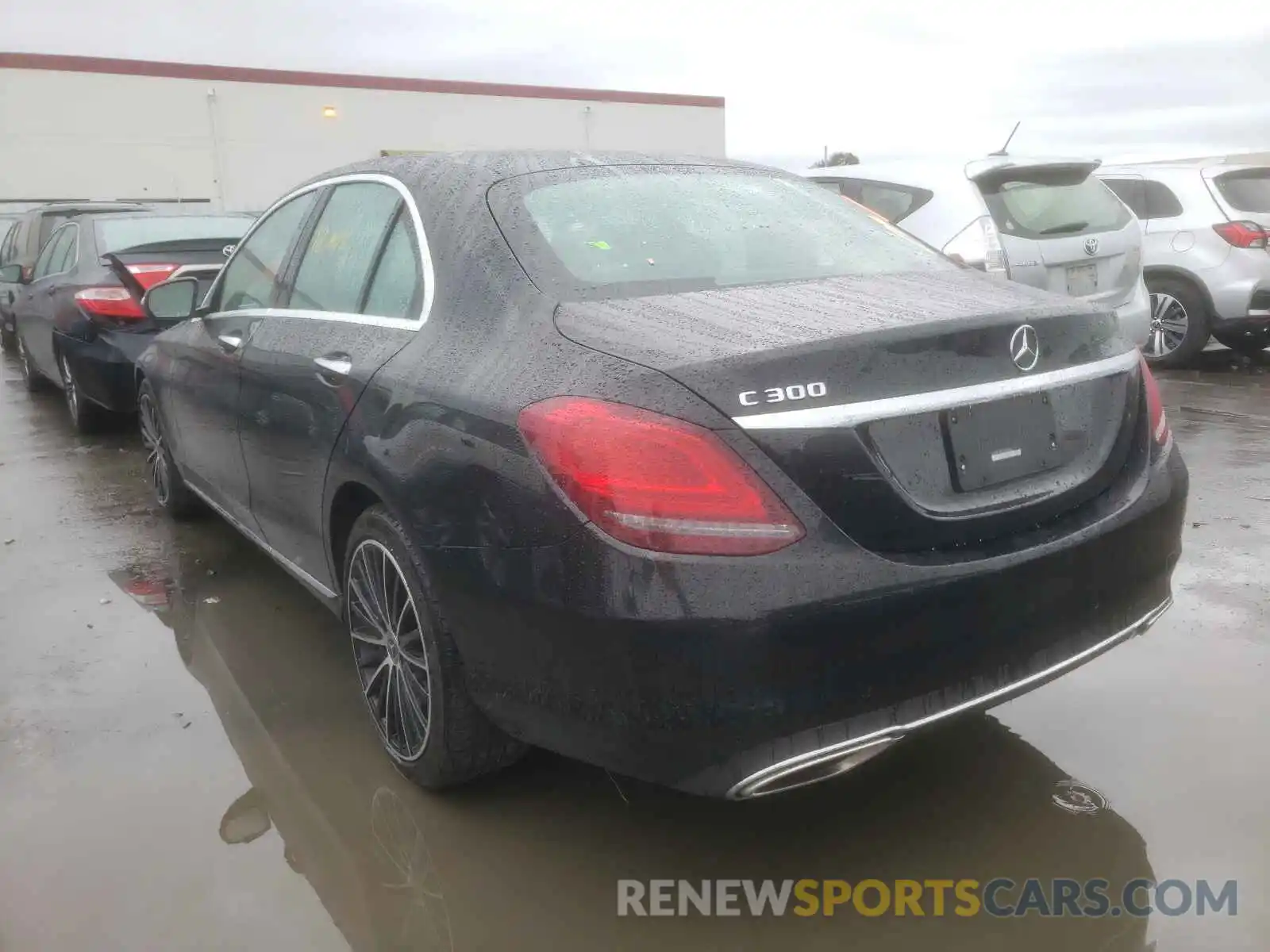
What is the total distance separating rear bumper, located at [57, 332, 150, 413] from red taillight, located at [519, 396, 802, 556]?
17.8 feet

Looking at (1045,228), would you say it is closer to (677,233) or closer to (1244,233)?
→ (1244,233)

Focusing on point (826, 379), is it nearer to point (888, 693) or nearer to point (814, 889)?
point (888, 693)

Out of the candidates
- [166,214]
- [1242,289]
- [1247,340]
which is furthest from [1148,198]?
[166,214]

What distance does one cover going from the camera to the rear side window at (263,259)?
3.71 meters

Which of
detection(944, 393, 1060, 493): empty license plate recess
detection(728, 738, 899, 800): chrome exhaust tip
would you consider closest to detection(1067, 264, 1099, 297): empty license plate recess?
detection(944, 393, 1060, 493): empty license plate recess

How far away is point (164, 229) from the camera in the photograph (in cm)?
753

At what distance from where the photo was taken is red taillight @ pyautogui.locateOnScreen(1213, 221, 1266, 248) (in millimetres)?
8305

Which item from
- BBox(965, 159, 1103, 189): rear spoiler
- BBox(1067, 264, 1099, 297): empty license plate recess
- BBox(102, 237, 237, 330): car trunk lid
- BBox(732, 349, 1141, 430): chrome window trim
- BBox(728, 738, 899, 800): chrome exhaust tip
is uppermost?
BBox(965, 159, 1103, 189): rear spoiler

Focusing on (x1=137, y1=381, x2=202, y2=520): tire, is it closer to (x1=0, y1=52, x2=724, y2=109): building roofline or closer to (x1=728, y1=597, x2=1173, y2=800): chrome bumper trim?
(x1=728, y1=597, x2=1173, y2=800): chrome bumper trim

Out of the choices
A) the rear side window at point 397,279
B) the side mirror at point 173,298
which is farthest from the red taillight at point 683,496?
the side mirror at point 173,298

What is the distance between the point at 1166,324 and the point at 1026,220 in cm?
313

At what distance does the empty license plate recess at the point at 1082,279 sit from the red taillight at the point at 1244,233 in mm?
2667

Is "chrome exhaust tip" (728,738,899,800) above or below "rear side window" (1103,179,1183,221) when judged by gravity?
below

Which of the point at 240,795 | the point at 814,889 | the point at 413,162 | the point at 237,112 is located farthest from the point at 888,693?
the point at 237,112
